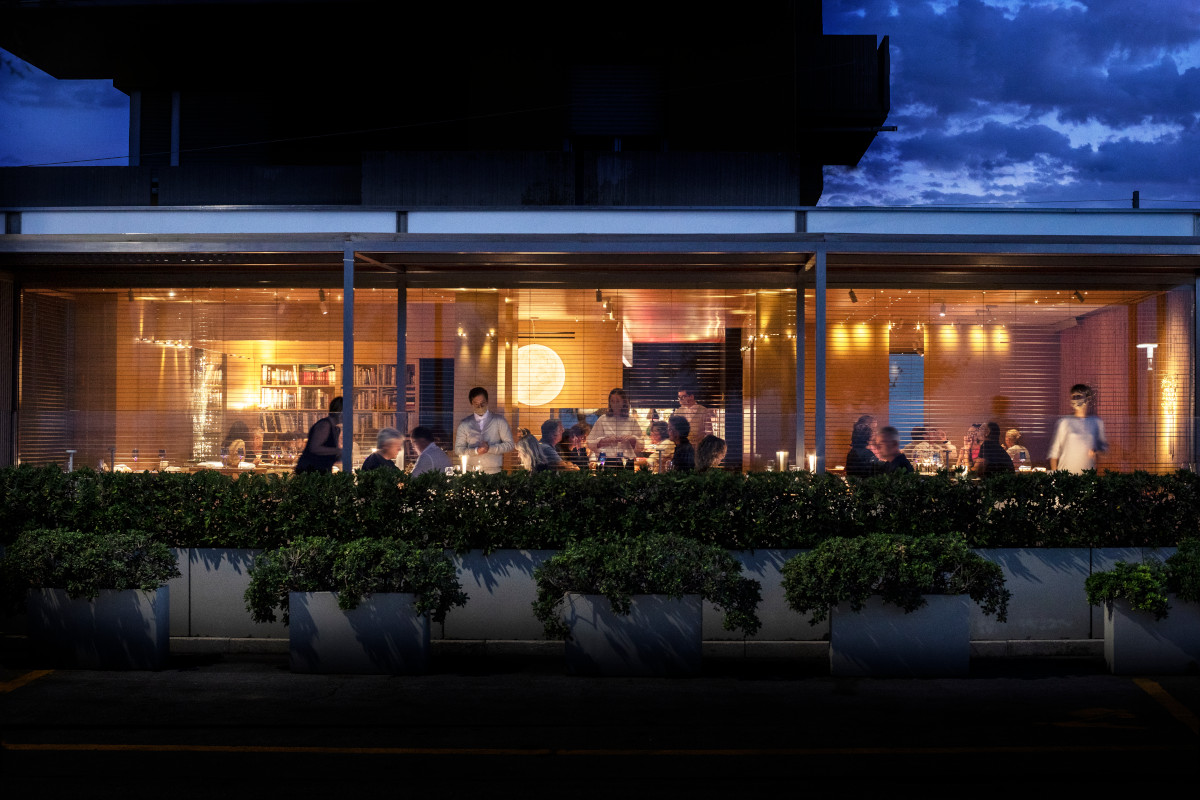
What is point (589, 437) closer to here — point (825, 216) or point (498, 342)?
point (498, 342)

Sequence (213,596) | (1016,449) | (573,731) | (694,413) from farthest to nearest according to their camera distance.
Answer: (694,413) → (1016,449) → (213,596) → (573,731)

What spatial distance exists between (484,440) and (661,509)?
320 cm

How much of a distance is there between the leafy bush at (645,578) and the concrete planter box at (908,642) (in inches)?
31.0

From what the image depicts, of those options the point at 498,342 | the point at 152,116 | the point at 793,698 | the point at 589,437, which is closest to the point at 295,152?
the point at 152,116

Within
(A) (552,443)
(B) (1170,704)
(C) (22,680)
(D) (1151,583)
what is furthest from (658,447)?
(C) (22,680)

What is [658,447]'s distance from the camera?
11.9 metres

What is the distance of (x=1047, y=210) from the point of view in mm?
12328

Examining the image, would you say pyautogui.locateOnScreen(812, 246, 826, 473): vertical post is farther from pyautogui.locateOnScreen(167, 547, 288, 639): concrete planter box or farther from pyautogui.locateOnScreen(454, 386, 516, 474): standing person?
pyautogui.locateOnScreen(167, 547, 288, 639): concrete planter box

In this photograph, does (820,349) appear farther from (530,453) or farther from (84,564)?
(84,564)

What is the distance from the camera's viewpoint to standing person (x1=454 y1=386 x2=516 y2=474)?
1154cm

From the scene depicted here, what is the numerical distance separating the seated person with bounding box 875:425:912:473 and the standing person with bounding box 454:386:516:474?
4097 mm

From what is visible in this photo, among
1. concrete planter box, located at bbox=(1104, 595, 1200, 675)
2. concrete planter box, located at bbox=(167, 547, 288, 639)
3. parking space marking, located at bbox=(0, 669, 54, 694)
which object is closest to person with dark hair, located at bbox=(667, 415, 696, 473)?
concrete planter box, located at bbox=(1104, 595, 1200, 675)

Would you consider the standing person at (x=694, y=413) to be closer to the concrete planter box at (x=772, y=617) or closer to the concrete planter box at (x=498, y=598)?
the concrete planter box at (x=772, y=617)

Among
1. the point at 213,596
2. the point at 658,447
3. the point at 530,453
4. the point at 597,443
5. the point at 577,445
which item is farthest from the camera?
the point at 597,443
